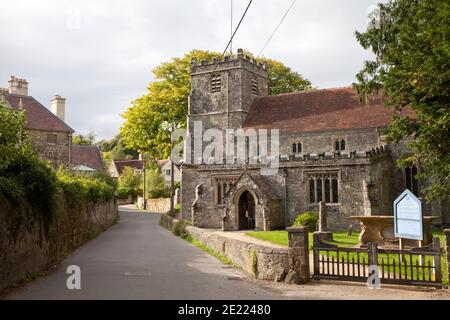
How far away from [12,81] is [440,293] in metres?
36.4

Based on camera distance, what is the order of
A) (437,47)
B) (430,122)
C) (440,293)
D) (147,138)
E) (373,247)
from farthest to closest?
(147,138), (430,122), (437,47), (373,247), (440,293)

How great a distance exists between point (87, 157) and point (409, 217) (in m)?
39.0

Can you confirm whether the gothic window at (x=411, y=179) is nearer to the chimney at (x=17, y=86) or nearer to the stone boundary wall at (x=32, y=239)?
the stone boundary wall at (x=32, y=239)

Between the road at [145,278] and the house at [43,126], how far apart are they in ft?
65.2

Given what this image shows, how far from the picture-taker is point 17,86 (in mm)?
36500

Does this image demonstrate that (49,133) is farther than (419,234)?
Yes

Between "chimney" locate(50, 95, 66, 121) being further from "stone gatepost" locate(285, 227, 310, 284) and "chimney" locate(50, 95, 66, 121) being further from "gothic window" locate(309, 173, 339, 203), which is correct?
"stone gatepost" locate(285, 227, 310, 284)

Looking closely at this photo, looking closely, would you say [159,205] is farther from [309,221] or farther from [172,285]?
[172,285]

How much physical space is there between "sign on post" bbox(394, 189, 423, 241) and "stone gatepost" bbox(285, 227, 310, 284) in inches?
99.3

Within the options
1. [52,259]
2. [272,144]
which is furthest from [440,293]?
[272,144]

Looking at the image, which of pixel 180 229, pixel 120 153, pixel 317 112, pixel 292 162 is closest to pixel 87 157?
pixel 180 229
